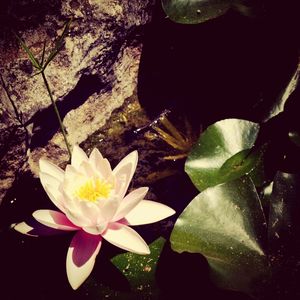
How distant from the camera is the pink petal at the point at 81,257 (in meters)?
1.14

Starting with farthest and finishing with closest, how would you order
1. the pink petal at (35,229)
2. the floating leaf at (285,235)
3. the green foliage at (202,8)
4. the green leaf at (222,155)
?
1. the green foliage at (202,8)
2. the green leaf at (222,155)
3. the pink petal at (35,229)
4. the floating leaf at (285,235)

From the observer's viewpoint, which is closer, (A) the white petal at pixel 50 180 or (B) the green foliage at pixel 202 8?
(A) the white petal at pixel 50 180

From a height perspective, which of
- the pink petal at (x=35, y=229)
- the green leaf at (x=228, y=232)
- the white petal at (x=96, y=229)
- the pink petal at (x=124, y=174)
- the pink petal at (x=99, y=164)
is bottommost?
the green leaf at (x=228, y=232)

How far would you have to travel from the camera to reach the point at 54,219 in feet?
4.05

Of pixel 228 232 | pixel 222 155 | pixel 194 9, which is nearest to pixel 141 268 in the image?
pixel 228 232

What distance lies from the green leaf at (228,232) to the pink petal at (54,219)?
0.39 metres

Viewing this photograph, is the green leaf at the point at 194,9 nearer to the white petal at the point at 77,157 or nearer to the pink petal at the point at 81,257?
the white petal at the point at 77,157

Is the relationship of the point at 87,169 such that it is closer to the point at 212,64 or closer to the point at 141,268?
the point at 141,268

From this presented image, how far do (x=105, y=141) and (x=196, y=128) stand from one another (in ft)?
1.72

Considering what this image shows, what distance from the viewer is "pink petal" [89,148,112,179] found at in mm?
1290

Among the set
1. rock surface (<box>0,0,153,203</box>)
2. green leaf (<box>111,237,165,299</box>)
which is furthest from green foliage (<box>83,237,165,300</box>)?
rock surface (<box>0,0,153,203</box>)

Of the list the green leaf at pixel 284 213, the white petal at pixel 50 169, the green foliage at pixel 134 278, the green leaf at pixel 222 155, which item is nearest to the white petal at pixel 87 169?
the white petal at pixel 50 169

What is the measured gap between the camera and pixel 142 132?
189 cm

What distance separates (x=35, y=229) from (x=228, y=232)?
75 cm
